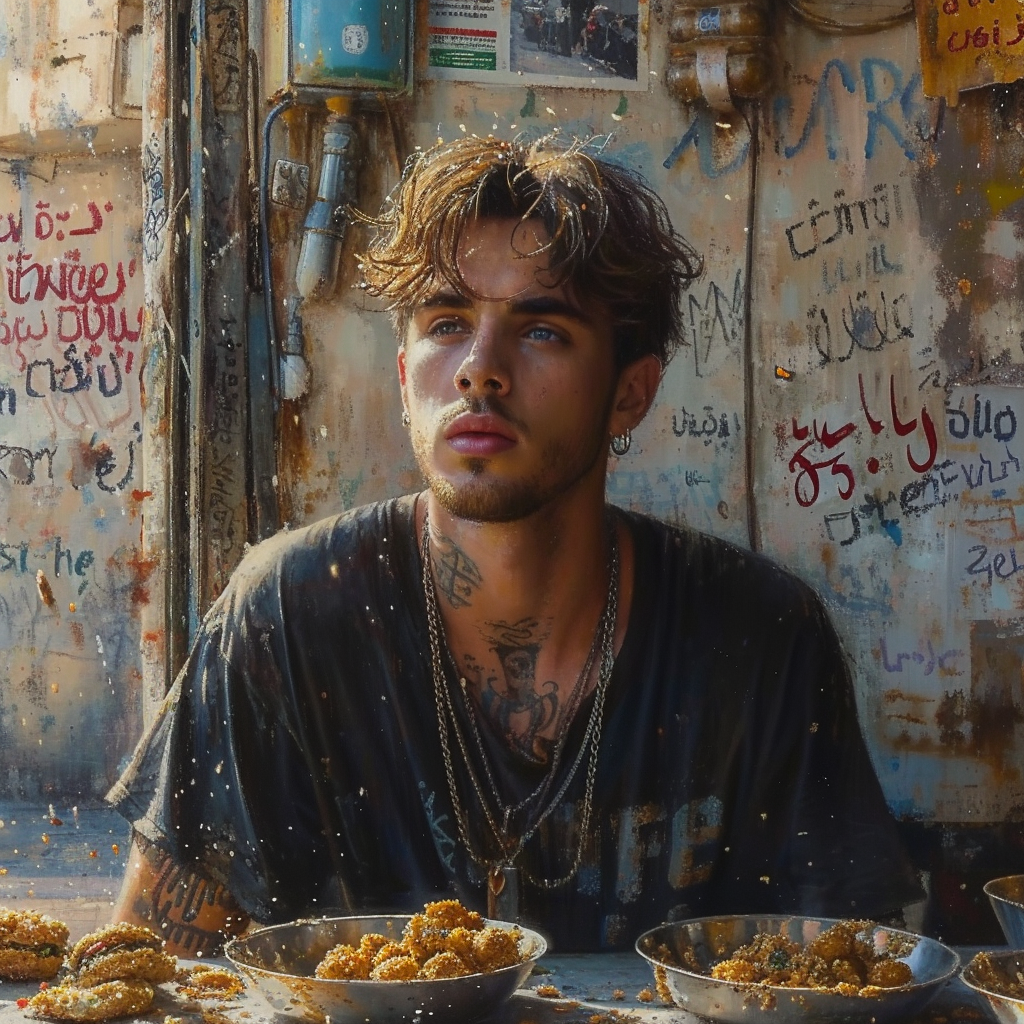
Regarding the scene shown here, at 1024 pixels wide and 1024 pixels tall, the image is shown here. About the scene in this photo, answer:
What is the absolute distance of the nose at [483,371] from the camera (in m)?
2.38

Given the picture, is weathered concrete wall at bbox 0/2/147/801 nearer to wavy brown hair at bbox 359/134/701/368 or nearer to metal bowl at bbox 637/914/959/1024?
wavy brown hair at bbox 359/134/701/368

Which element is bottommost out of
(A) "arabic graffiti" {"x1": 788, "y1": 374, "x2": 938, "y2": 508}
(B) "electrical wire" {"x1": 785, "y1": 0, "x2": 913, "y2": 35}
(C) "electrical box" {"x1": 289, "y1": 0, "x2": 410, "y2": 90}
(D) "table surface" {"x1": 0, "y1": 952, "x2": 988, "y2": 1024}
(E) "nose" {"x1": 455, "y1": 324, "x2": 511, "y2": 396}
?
(D) "table surface" {"x1": 0, "y1": 952, "x2": 988, "y2": 1024}

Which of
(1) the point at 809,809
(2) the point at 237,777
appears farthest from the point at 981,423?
(2) the point at 237,777

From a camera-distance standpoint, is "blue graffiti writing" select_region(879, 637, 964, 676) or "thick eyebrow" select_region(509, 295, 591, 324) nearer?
"thick eyebrow" select_region(509, 295, 591, 324)

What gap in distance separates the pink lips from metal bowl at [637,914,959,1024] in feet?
2.85

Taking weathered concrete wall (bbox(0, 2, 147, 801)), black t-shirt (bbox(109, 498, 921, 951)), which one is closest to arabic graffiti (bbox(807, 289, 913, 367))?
black t-shirt (bbox(109, 498, 921, 951))

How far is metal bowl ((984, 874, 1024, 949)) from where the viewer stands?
5.74ft

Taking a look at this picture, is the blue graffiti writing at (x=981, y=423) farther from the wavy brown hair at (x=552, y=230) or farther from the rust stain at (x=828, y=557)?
the wavy brown hair at (x=552, y=230)

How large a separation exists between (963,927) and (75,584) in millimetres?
4542

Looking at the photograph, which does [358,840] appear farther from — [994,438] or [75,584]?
[75,584]

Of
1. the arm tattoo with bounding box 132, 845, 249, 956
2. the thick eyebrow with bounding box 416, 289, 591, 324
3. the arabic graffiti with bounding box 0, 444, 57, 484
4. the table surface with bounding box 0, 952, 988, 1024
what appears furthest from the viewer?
the arabic graffiti with bounding box 0, 444, 57, 484

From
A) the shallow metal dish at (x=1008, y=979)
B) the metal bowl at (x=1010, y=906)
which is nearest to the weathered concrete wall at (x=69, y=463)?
the metal bowl at (x=1010, y=906)

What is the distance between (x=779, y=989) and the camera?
5.13ft

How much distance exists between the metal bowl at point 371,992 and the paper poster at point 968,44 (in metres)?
3.16
